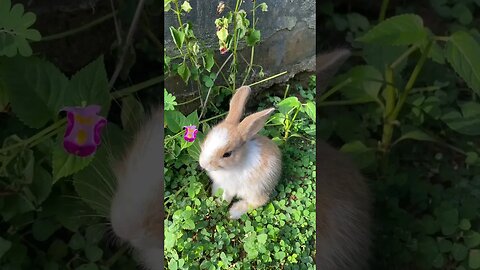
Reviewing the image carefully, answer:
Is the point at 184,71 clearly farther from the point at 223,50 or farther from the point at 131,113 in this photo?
the point at 131,113

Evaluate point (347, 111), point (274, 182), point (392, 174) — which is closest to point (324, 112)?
point (347, 111)

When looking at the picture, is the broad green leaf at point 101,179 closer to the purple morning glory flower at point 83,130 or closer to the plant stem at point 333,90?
the purple morning glory flower at point 83,130

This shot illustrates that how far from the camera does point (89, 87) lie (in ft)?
3.91

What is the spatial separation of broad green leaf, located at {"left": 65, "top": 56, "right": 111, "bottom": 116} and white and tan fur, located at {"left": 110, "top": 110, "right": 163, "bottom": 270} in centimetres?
10

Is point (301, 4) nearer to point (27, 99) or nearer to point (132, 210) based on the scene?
point (132, 210)

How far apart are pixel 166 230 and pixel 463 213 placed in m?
0.61

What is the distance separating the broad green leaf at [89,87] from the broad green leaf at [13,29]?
97mm

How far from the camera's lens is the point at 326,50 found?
1.22 meters

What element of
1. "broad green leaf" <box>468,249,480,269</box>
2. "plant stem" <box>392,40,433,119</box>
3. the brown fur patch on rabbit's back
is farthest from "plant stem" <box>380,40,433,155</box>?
"broad green leaf" <box>468,249,480,269</box>

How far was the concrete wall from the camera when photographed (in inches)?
36.0

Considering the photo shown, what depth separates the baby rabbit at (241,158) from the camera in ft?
3.05


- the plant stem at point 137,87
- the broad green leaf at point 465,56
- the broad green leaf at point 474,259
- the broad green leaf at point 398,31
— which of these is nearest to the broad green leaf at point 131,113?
the plant stem at point 137,87

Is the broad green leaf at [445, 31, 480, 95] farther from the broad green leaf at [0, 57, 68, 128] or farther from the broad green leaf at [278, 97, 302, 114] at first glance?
the broad green leaf at [0, 57, 68, 128]

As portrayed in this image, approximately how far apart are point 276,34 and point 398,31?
316 mm
